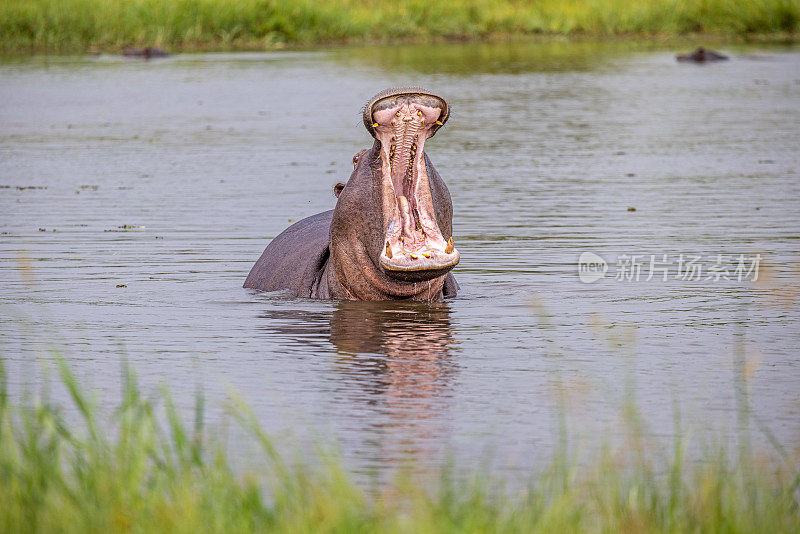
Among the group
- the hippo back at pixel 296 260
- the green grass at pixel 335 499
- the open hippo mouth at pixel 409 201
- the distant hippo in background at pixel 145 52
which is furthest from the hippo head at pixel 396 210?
the distant hippo in background at pixel 145 52

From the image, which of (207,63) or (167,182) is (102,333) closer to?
(167,182)

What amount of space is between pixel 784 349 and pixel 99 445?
299 cm

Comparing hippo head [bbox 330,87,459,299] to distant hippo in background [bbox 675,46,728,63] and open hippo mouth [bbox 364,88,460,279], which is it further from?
distant hippo in background [bbox 675,46,728,63]

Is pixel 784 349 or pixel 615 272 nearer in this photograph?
pixel 784 349

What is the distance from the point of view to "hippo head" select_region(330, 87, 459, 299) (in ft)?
18.9

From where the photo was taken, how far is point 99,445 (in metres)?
4.02

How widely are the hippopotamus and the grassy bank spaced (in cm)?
2435

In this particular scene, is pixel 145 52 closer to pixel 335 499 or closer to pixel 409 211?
pixel 409 211

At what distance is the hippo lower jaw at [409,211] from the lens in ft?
19.4

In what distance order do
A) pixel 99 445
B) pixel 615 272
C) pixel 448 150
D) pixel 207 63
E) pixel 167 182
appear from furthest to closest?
1. pixel 207 63
2. pixel 448 150
3. pixel 167 182
4. pixel 615 272
5. pixel 99 445

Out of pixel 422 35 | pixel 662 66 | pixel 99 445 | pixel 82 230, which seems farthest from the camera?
pixel 422 35

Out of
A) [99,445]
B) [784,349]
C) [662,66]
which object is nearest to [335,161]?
[784,349]

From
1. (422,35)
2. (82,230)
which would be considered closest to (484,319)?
(82,230)

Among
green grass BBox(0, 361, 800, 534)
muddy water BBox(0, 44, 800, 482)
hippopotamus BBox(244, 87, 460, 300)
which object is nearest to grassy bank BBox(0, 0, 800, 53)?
muddy water BBox(0, 44, 800, 482)
